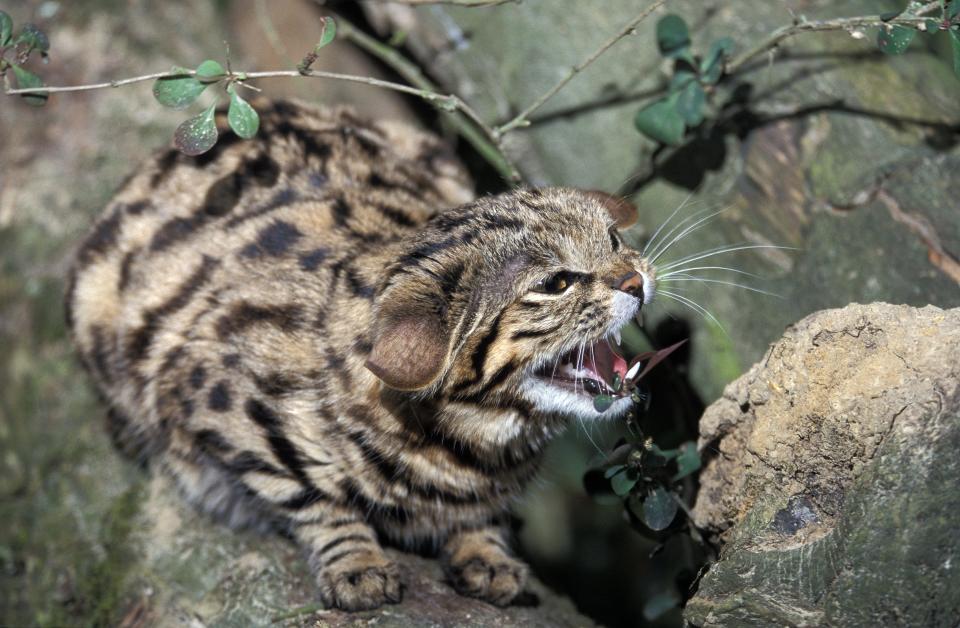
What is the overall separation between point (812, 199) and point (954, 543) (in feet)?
6.52

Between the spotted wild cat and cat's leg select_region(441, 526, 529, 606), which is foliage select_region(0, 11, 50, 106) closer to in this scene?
the spotted wild cat

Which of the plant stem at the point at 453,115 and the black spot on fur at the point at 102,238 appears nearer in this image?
the black spot on fur at the point at 102,238

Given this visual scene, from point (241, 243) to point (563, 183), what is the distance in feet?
5.60

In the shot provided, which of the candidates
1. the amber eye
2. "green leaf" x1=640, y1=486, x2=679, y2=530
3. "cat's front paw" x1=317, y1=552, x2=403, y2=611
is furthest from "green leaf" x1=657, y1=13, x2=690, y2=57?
"cat's front paw" x1=317, y1=552, x2=403, y2=611

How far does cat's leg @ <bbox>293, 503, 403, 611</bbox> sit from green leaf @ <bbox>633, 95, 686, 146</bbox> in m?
2.05

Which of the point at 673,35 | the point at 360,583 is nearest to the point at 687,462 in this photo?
the point at 360,583

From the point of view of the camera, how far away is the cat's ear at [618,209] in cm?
350

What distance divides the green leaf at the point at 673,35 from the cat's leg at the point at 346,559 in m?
Result: 2.41

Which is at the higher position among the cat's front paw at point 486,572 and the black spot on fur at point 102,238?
the black spot on fur at point 102,238

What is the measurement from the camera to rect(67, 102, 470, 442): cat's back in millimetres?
3623

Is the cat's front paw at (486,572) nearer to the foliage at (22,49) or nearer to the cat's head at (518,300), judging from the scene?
the cat's head at (518,300)

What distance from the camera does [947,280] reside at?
338 cm

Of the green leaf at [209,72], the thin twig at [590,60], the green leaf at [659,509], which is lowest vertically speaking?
the green leaf at [659,509]

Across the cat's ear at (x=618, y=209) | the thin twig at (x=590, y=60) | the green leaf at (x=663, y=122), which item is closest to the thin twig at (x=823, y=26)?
the green leaf at (x=663, y=122)
